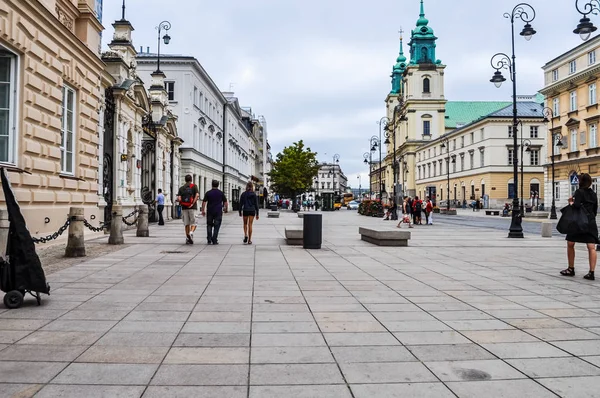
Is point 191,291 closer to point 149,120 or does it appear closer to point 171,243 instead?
point 171,243

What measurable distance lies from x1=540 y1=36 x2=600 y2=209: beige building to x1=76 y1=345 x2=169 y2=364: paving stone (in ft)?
152

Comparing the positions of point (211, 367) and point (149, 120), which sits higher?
point (149, 120)

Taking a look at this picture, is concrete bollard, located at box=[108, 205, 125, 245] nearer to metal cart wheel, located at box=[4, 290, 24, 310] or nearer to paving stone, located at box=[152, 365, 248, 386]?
metal cart wheel, located at box=[4, 290, 24, 310]

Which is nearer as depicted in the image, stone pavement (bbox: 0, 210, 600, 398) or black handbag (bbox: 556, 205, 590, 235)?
stone pavement (bbox: 0, 210, 600, 398)

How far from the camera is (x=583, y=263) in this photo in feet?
36.0

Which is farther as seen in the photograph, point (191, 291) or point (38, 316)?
point (191, 291)

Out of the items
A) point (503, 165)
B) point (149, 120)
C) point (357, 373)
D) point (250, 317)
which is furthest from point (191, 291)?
point (503, 165)

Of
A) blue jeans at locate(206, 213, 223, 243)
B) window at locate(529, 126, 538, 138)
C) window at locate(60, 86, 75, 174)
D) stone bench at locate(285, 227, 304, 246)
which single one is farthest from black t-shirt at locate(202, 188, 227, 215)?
window at locate(529, 126, 538, 138)

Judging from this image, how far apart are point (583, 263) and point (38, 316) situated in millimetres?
10452

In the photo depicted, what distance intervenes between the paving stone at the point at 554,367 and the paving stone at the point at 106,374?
290cm

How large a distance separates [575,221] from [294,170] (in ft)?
187

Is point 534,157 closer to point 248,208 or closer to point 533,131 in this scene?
point 533,131

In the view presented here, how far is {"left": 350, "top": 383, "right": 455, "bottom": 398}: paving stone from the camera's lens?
3.47m

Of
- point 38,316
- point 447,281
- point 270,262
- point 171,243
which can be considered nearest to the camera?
point 38,316
